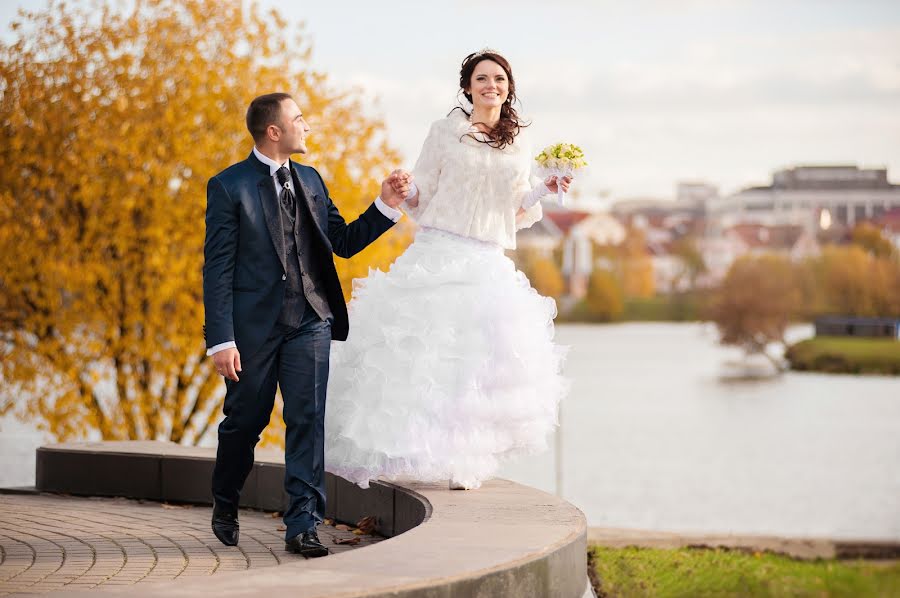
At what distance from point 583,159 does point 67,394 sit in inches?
386

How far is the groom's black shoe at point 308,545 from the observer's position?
5.07 metres

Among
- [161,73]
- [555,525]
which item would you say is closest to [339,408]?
[555,525]

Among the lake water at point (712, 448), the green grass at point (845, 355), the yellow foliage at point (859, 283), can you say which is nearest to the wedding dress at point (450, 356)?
the lake water at point (712, 448)

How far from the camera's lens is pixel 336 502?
634cm

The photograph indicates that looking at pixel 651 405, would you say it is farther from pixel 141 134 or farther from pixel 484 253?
pixel 484 253

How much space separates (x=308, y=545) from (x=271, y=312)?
0.96 meters

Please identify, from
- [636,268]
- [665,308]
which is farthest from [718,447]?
[665,308]

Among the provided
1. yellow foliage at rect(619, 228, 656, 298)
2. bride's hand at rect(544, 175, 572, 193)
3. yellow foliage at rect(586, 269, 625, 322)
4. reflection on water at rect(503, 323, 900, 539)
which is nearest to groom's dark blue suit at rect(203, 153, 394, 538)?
bride's hand at rect(544, 175, 572, 193)

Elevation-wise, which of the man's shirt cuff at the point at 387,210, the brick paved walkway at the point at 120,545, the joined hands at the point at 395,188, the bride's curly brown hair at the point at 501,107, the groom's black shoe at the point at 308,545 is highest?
the bride's curly brown hair at the point at 501,107

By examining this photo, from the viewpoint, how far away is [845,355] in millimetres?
68312

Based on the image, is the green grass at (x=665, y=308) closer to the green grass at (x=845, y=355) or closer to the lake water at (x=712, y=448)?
the lake water at (x=712, y=448)

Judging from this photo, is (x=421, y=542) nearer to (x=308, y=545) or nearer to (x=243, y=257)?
(x=308, y=545)

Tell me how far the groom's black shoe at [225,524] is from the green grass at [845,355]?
64578 millimetres

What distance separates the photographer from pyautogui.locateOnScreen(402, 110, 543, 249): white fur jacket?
5984 millimetres
